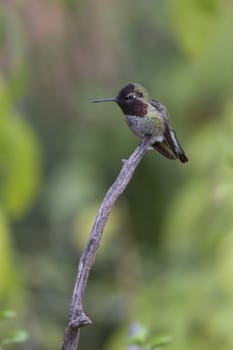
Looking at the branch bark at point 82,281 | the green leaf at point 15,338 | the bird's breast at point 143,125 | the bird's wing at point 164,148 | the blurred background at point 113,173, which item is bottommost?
→ the branch bark at point 82,281

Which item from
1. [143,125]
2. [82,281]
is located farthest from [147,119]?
[82,281]

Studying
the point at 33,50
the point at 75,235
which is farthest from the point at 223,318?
the point at 33,50

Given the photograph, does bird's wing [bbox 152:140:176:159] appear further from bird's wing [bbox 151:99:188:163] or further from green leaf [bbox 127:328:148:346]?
green leaf [bbox 127:328:148:346]

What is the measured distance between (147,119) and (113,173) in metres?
3.25

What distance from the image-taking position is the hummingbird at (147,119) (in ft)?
4.02

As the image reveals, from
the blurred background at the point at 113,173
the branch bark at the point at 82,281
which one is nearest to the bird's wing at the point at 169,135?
the branch bark at the point at 82,281

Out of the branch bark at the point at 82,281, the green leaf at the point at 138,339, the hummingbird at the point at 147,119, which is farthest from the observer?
the green leaf at the point at 138,339

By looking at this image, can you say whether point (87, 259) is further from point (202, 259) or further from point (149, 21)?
point (149, 21)

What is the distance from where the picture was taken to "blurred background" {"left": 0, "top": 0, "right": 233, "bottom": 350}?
9.43 feet

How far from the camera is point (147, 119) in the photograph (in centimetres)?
124

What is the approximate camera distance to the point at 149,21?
5008 mm

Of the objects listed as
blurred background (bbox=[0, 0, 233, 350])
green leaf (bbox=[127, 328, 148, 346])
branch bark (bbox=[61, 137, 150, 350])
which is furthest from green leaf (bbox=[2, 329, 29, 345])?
blurred background (bbox=[0, 0, 233, 350])

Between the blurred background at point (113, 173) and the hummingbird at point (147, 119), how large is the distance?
455mm

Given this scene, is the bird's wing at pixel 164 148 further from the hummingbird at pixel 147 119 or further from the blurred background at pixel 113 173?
the blurred background at pixel 113 173
